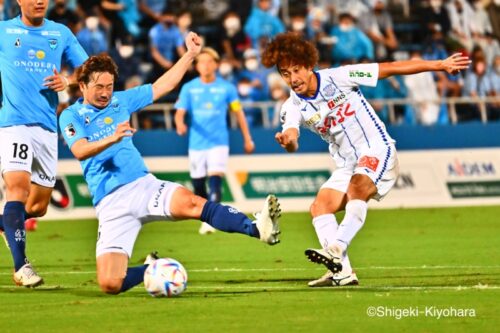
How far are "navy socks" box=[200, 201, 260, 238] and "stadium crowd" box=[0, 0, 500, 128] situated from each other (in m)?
11.2

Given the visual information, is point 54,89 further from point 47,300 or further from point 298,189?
point 298,189

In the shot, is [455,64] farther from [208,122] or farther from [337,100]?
[208,122]

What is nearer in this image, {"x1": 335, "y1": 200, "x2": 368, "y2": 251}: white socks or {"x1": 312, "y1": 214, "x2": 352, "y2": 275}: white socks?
{"x1": 335, "y1": 200, "x2": 368, "y2": 251}: white socks

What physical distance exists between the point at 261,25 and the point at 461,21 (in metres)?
4.77

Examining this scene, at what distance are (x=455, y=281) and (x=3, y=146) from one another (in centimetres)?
442

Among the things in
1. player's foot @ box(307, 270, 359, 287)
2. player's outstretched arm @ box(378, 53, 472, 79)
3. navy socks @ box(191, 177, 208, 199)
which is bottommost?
navy socks @ box(191, 177, 208, 199)

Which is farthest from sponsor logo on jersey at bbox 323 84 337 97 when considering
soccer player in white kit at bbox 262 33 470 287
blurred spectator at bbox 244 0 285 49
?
blurred spectator at bbox 244 0 285 49

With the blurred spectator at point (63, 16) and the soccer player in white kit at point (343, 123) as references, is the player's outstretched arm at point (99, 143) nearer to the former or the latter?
the soccer player in white kit at point (343, 123)

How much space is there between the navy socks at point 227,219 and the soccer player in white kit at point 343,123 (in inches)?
32.2

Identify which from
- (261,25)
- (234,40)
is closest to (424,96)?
(261,25)

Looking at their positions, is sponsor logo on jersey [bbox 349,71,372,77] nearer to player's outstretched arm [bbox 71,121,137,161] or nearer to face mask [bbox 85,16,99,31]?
player's outstretched arm [bbox 71,121,137,161]

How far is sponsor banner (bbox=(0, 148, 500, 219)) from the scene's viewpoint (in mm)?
21312

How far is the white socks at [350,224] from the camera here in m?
10.4

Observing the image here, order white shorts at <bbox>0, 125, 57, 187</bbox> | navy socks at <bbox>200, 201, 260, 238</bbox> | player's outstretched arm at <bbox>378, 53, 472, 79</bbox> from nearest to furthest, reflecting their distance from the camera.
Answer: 1. navy socks at <bbox>200, 201, 260, 238</bbox>
2. player's outstretched arm at <bbox>378, 53, 472, 79</bbox>
3. white shorts at <bbox>0, 125, 57, 187</bbox>
